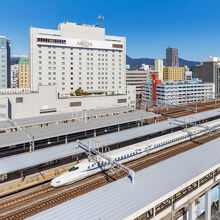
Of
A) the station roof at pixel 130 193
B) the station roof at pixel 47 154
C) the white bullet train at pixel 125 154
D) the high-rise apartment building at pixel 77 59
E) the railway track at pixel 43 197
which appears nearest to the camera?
the station roof at pixel 130 193

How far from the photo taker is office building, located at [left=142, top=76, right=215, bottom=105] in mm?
136625

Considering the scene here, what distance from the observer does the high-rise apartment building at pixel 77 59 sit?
8225 cm

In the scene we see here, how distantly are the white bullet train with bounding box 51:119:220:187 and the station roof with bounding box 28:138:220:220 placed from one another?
826 centimetres

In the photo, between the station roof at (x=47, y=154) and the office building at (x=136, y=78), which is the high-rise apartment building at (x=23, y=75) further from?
the station roof at (x=47, y=154)

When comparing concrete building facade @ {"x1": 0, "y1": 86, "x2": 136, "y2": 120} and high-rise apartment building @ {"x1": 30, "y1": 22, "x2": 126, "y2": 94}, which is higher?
high-rise apartment building @ {"x1": 30, "y1": 22, "x2": 126, "y2": 94}

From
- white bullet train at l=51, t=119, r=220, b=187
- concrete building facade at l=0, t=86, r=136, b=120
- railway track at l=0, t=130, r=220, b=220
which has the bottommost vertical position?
railway track at l=0, t=130, r=220, b=220

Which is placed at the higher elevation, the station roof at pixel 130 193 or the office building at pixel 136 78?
the office building at pixel 136 78

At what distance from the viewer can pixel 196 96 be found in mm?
147750

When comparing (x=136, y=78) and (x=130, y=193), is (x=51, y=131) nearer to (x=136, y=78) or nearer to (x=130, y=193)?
(x=130, y=193)

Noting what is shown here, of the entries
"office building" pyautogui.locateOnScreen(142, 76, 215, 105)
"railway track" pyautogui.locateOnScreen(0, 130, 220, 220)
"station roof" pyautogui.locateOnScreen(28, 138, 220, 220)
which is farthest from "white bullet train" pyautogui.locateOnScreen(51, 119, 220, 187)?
"office building" pyautogui.locateOnScreen(142, 76, 215, 105)

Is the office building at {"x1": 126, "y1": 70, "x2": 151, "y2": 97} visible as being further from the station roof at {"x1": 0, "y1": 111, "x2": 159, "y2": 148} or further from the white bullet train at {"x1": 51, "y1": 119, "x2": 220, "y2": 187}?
the station roof at {"x1": 0, "y1": 111, "x2": 159, "y2": 148}

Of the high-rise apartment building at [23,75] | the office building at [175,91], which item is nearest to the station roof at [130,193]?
the office building at [175,91]

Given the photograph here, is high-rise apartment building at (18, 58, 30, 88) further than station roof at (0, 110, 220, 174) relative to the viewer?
Yes

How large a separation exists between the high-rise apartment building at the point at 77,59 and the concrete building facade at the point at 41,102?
11421 millimetres
